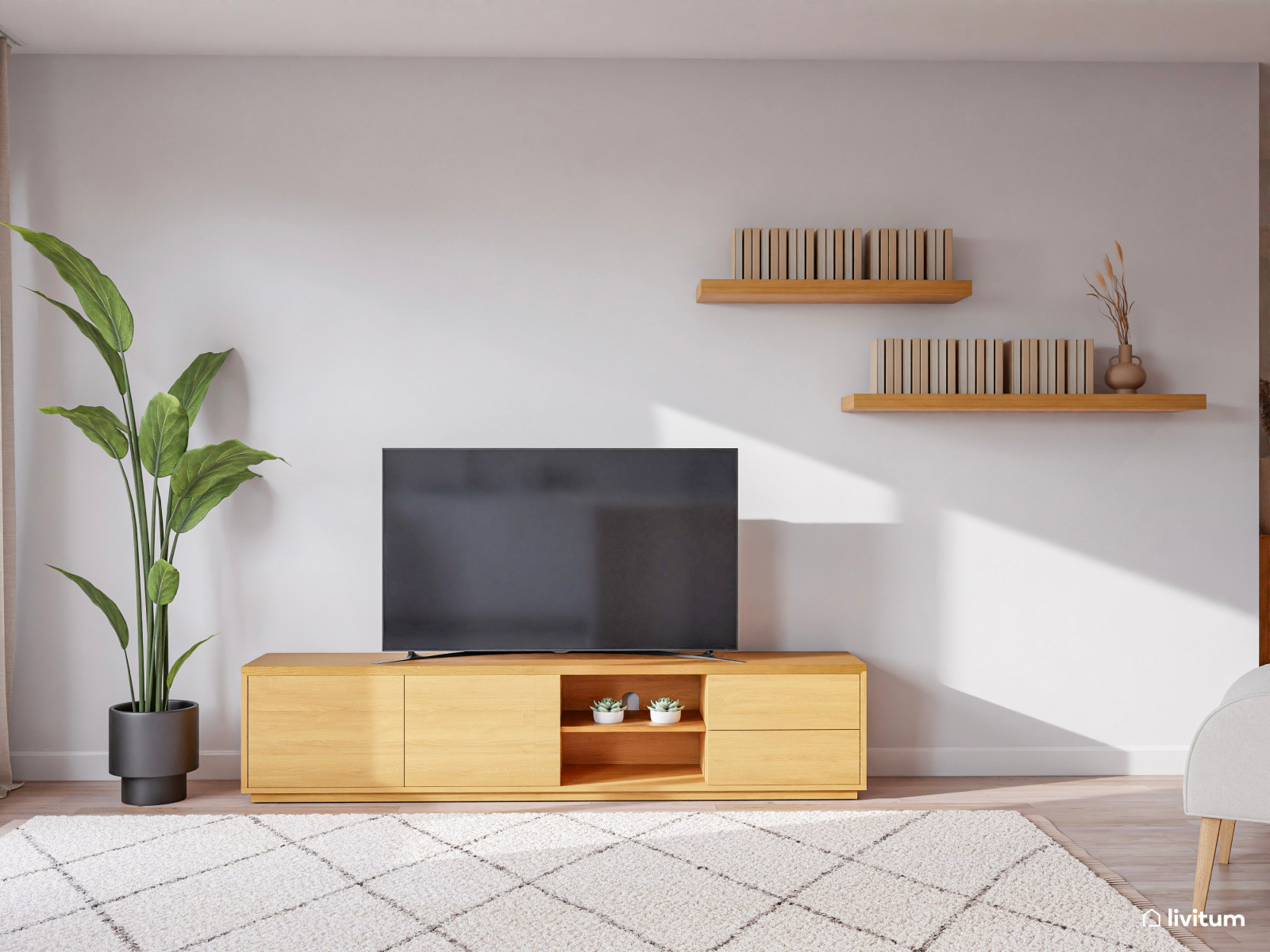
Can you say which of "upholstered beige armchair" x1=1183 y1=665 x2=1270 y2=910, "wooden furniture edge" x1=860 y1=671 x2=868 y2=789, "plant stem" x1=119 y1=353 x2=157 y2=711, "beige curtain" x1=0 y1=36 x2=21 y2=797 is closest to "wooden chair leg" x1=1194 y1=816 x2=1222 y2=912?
"upholstered beige armchair" x1=1183 y1=665 x2=1270 y2=910

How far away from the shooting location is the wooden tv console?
9.73 feet

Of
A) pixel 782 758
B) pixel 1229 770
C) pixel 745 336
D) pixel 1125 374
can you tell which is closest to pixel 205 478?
pixel 745 336

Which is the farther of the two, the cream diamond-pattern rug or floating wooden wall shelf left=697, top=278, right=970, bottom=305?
floating wooden wall shelf left=697, top=278, right=970, bottom=305

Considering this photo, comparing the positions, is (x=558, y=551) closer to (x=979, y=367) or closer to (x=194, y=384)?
(x=194, y=384)

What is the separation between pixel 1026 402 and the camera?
3193mm

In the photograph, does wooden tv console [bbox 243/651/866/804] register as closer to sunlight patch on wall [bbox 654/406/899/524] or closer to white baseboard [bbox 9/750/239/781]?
white baseboard [bbox 9/750/239/781]

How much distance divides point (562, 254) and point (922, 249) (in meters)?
1.27

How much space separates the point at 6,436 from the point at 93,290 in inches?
26.3

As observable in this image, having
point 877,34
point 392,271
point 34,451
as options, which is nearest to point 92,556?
point 34,451

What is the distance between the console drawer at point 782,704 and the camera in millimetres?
2998

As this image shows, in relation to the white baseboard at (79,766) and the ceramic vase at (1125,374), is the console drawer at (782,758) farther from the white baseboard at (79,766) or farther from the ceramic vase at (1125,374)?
the white baseboard at (79,766)

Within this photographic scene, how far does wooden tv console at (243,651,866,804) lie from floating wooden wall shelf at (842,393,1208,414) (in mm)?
910

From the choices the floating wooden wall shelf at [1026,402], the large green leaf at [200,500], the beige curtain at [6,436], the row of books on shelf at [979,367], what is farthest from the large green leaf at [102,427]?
the row of books on shelf at [979,367]
